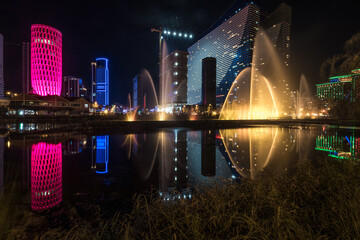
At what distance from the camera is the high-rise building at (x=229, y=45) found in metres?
95.4

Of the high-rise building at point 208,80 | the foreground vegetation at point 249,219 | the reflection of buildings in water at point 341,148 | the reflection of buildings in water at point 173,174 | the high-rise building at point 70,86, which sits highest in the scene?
the high-rise building at point 70,86

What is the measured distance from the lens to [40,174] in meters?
7.85

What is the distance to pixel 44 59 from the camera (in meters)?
79.2

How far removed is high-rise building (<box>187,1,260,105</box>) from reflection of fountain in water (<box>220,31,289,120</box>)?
4.82 m

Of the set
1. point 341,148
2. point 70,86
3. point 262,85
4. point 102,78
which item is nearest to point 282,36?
point 262,85

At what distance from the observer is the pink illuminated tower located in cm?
7738

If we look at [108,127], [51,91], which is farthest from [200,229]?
[51,91]

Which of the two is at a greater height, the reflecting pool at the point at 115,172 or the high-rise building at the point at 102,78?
the high-rise building at the point at 102,78

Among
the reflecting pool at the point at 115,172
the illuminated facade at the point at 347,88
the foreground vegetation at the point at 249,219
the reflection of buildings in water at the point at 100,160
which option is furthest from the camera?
the illuminated facade at the point at 347,88

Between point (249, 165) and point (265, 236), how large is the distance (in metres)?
7.35

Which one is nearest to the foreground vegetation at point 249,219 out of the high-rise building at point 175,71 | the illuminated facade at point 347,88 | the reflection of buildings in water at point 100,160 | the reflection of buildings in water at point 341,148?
the reflection of buildings in water at point 100,160

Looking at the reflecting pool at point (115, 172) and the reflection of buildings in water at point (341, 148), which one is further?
the reflection of buildings in water at point (341, 148)

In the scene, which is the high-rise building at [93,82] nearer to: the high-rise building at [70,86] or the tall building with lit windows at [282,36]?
the high-rise building at [70,86]

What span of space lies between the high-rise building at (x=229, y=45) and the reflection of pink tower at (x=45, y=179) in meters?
99.7
